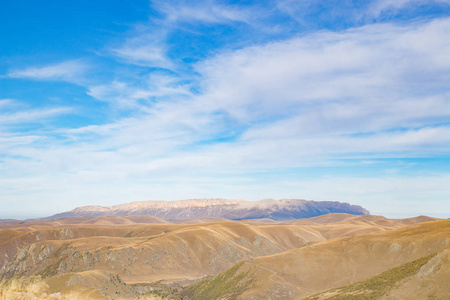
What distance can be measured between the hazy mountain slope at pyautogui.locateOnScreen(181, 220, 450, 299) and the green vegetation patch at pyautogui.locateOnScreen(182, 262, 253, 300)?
1.37 ft

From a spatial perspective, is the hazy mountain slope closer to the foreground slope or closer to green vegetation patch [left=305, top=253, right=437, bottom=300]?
green vegetation patch [left=305, top=253, right=437, bottom=300]

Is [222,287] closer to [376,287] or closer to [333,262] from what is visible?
[333,262]

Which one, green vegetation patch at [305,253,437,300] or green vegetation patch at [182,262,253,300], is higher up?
green vegetation patch at [305,253,437,300]

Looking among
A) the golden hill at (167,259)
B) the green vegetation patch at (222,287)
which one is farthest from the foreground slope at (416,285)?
the green vegetation patch at (222,287)

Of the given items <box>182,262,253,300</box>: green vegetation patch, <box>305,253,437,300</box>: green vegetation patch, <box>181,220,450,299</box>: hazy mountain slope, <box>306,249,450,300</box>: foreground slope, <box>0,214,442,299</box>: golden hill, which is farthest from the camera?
<box>182,262,253,300</box>: green vegetation patch

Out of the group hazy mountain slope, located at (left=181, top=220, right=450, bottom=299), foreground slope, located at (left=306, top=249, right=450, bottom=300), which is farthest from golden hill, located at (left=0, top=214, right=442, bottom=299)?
foreground slope, located at (left=306, top=249, right=450, bottom=300)

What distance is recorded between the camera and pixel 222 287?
99938 millimetres

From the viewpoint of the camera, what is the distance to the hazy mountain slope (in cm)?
8531

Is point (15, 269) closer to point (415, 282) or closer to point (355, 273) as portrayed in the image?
point (355, 273)

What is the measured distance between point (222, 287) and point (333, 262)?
31.9 metres

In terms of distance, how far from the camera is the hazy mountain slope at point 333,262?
85.3 meters

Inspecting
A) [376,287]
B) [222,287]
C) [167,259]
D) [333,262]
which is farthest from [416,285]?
[167,259]

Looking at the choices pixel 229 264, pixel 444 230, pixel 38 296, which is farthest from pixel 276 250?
pixel 38 296

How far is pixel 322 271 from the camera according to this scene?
9044 cm
